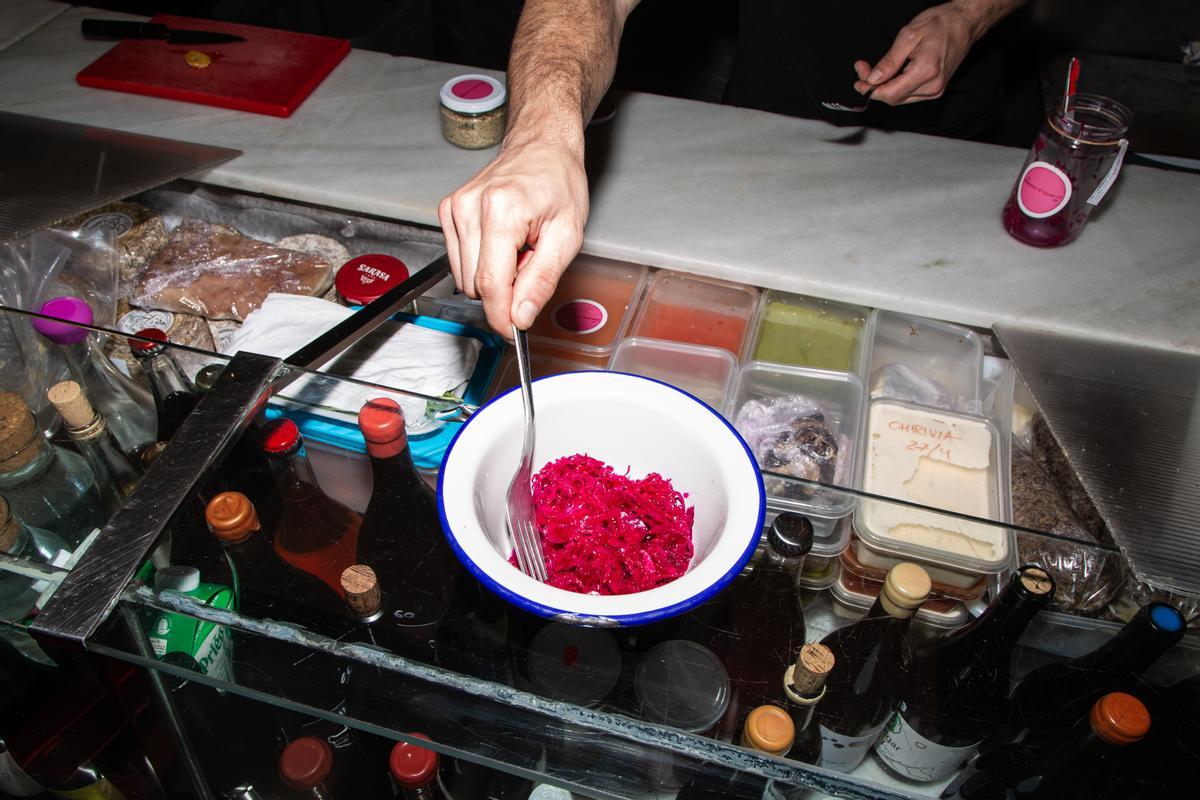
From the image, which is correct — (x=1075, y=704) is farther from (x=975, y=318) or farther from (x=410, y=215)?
(x=410, y=215)

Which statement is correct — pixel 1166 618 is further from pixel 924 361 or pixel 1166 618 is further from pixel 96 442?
pixel 96 442

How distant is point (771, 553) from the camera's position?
32.2 inches

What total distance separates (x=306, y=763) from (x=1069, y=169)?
137 cm

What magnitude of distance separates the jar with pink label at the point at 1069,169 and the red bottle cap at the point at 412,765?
1244 millimetres

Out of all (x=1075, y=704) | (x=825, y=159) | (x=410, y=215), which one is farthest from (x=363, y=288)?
(x=1075, y=704)

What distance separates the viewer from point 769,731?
2.23 feet

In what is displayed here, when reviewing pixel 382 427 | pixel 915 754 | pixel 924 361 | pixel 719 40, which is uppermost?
pixel 382 427

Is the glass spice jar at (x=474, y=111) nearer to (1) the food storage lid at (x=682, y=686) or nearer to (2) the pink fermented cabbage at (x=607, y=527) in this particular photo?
(2) the pink fermented cabbage at (x=607, y=527)

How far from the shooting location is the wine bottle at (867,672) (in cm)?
74

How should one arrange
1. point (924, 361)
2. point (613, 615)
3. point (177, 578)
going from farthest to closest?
1. point (924, 361)
2. point (177, 578)
3. point (613, 615)

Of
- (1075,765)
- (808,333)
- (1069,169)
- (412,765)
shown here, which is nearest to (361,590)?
(412,765)

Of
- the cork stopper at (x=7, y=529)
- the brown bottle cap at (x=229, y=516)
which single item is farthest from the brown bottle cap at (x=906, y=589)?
the cork stopper at (x=7, y=529)

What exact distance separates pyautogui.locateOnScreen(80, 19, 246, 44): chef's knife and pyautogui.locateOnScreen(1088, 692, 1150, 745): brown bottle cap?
197 centimetres

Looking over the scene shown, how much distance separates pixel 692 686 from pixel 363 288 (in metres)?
0.88
